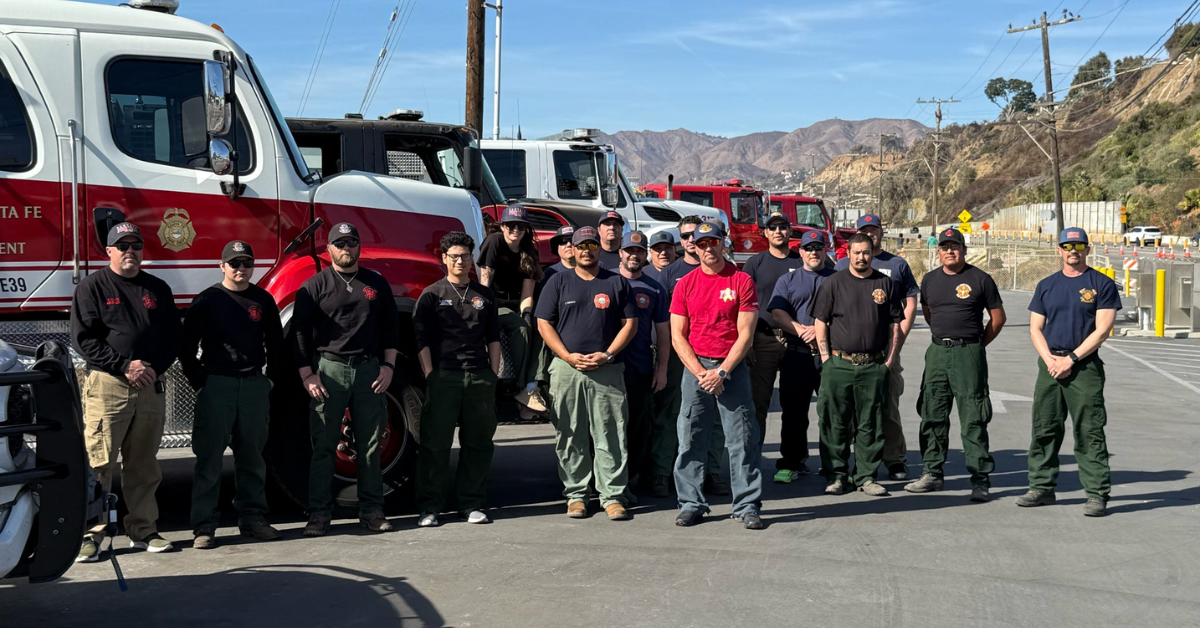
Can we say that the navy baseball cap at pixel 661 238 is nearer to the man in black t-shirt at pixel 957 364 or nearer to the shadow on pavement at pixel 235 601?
the man in black t-shirt at pixel 957 364

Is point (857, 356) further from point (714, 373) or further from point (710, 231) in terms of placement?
point (710, 231)

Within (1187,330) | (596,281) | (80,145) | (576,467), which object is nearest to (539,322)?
(596,281)

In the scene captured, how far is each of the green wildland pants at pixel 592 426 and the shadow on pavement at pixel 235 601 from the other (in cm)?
200

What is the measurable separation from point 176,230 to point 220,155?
581 mm

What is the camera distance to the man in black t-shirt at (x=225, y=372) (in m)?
6.67

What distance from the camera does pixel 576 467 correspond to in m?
7.71

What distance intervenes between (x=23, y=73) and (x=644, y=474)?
16.7 ft

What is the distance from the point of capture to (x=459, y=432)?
7.37 metres

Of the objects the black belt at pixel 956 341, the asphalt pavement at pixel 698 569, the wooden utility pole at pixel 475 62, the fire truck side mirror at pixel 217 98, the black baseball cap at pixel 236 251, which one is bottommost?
the asphalt pavement at pixel 698 569

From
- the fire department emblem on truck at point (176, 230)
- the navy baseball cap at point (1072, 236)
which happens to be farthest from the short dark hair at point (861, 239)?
the fire department emblem on truck at point (176, 230)

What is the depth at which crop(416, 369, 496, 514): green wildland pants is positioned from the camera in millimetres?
7422

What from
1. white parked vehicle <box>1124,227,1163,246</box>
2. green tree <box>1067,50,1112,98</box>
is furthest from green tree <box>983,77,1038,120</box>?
white parked vehicle <box>1124,227,1163,246</box>

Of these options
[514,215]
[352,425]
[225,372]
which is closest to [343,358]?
[352,425]

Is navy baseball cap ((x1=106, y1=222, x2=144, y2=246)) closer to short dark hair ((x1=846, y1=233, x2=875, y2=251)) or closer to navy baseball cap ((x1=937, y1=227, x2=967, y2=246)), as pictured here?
short dark hair ((x1=846, y1=233, x2=875, y2=251))
